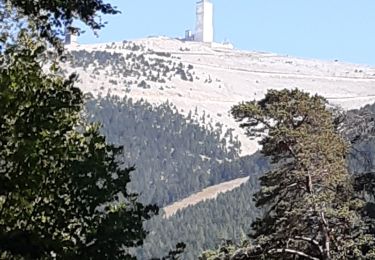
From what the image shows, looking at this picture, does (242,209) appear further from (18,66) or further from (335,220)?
(18,66)

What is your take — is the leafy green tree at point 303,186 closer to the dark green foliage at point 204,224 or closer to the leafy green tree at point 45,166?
the leafy green tree at point 45,166

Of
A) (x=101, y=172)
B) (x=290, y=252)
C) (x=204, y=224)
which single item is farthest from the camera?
(x=204, y=224)

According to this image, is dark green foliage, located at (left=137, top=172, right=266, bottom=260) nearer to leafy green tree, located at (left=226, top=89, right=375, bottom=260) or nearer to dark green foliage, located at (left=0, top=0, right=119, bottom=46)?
leafy green tree, located at (left=226, top=89, right=375, bottom=260)

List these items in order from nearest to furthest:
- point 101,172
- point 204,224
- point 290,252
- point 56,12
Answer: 1. point 56,12
2. point 101,172
3. point 290,252
4. point 204,224

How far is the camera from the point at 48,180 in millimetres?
11000

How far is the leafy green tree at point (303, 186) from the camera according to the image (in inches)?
830

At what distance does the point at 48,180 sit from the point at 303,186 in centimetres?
1227

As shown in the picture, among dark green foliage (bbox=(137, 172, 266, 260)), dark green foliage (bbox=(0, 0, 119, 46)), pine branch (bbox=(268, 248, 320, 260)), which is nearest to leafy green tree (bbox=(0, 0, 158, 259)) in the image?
dark green foliage (bbox=(0, 0, 119, 46))

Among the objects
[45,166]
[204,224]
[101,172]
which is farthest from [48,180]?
[204,224]

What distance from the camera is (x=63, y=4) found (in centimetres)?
990

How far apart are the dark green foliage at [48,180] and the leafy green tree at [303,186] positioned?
7.40 meters

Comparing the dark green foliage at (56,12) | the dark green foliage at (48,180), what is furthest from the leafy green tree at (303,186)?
the dark green foliage at (56,12)

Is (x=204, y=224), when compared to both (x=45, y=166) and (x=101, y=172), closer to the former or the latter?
(x=101, y=172)

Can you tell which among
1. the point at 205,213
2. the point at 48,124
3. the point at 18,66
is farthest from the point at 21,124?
the point at 205,213
